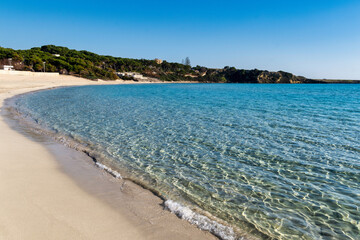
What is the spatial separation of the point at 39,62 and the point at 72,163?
84.0 metres

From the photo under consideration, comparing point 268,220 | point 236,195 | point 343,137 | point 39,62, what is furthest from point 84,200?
point 39,62

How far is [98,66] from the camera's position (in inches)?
4496

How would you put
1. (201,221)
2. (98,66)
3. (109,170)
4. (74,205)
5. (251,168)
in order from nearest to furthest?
1. (201,221)
2. (74,205)
3. (109,170)
4. (251,168)
5. (98,66)

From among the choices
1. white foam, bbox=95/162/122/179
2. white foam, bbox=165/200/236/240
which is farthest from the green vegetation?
white foam, bbox=165/200/236/240

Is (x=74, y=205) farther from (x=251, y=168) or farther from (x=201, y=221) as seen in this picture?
(x=251, y=168)

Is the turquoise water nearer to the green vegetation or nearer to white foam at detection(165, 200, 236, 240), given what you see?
white foam at detection(165, 200, 236, 240)

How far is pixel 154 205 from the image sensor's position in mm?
5254

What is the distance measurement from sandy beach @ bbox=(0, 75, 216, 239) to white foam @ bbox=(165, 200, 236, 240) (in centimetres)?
15

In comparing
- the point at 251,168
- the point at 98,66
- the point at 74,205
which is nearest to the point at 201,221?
the point at 74,205

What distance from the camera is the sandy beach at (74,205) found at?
159 inches

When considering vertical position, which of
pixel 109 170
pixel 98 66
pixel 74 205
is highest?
pixel 98 66

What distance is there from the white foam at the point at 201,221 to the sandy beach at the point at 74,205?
146 mm

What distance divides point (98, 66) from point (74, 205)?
11899 centimetres

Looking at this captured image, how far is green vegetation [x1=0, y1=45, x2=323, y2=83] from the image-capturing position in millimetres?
76875
